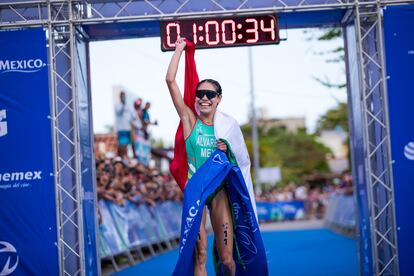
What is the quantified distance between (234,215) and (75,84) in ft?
8.97

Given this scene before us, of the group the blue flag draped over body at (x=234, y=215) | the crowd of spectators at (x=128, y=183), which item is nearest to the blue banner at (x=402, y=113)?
the blue flag draped over body at (x=234, y=215)

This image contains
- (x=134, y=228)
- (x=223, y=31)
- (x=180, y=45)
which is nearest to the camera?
(x=180, y=45)

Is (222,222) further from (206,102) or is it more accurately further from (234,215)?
(206,102)

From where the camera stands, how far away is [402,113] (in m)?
8.68

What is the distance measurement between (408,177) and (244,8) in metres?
2.77

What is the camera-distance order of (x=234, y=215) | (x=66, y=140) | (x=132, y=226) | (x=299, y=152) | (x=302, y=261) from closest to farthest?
(x=234, y=215)
(x=66, y=140)
(x=302, y=261)
(x=132, y=226)
(x=299, y=152)

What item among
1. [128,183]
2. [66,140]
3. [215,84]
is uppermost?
[215,84]

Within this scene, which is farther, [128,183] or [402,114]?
→ [128,183]

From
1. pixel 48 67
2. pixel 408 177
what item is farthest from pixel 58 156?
pixel 408 177

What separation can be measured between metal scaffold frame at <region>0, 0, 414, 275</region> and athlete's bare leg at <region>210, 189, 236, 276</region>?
2.16 metres

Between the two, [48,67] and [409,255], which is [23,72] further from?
[409,255]

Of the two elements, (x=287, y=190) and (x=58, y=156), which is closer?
(x=58, y=156)

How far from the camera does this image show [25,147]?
28.9 ft

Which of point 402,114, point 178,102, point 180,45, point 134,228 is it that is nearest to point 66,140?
point 180,45
